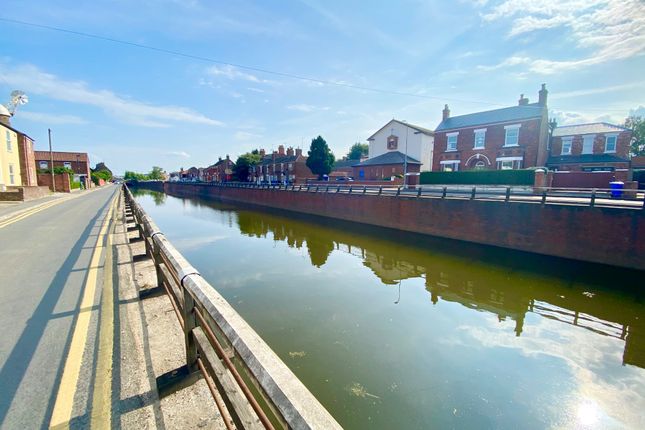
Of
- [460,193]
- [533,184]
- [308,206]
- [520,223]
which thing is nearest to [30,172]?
[308,206]

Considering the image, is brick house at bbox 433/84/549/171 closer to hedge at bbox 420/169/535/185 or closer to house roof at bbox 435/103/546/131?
house roof at bbox 435/103/546/131

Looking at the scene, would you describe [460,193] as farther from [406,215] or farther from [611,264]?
[611,264]

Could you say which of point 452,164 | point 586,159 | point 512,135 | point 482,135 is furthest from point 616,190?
point 586,159

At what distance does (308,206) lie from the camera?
98.6ft

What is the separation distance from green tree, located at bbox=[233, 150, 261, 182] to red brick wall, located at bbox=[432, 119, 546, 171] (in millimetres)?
47734

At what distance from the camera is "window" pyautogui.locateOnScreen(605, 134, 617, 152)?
31.0 m

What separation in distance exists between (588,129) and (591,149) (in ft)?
9.45

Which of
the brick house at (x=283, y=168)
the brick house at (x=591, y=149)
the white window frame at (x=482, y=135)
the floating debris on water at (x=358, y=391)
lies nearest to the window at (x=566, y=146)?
the brick house at (x=591, y=149)

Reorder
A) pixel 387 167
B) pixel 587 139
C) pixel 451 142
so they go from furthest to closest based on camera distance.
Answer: pixel 387 167 → pixel 451 142 → pixel 587 139

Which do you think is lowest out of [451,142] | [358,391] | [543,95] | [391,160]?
[358,391]

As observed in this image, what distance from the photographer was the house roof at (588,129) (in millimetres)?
31347

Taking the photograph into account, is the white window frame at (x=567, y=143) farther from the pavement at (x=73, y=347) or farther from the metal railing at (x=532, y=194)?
the pavement at (x=73, y=347)

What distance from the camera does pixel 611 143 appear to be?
3117 centimetres

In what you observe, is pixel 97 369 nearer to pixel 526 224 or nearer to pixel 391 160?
pixel 526 224
